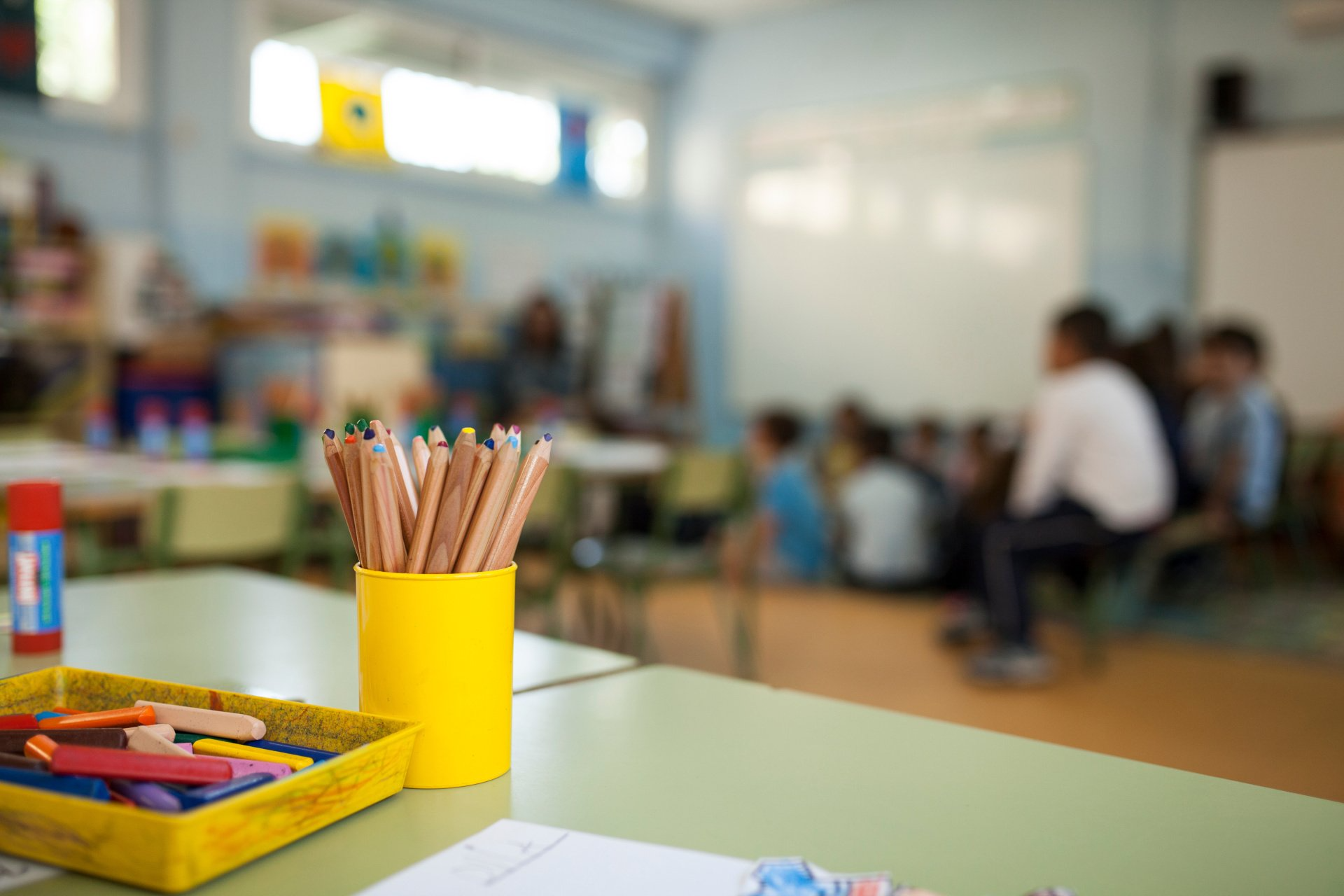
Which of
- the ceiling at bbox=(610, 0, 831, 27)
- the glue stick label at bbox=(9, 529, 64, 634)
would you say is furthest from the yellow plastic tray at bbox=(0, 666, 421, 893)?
the ceiling at bbox=(610, 0, 831, 27)

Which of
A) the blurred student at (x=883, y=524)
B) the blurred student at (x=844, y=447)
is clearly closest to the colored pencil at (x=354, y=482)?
the blurred student at (x=883, y=524)

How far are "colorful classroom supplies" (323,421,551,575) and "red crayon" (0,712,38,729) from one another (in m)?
0.27

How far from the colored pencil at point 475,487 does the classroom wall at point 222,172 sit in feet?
17.8

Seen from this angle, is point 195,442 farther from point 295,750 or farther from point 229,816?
point 229,816

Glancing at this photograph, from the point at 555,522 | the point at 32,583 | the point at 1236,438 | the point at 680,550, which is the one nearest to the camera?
the point at 32,583

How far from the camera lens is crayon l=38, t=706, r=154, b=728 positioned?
874 millimetres

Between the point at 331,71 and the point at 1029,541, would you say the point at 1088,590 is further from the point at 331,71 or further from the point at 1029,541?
the point at 331,71

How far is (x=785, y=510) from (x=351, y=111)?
265cm

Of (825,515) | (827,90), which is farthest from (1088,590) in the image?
(827,90)

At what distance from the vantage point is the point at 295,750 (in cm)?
85

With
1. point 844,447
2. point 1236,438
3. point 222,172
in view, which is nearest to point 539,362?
point 844,447

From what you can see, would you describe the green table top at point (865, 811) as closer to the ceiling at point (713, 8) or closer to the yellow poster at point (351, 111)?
the yellow poster at point (351, 111)

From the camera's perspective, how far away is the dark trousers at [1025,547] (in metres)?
4.05

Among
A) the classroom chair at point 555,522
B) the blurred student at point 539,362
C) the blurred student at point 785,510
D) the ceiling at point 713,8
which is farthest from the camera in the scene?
the ceiling at point 713,8
